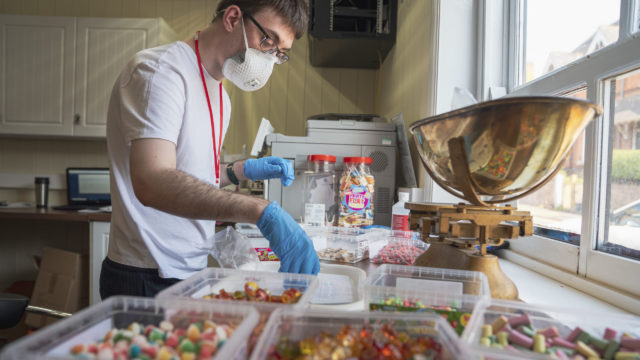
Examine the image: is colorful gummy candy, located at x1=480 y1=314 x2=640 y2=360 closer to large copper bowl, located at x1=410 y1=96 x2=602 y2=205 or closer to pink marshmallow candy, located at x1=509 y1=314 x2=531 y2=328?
pink marshmallow candy, located at x1=509 y1=314 x2=531 y2=328

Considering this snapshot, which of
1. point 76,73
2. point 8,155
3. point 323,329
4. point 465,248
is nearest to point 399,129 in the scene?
point 465,248

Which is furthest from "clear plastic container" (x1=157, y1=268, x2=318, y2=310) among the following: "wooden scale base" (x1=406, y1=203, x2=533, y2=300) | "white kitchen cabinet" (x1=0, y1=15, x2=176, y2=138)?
"white kitchen cabinet" (x1=0, y1=15, x2=176, y2=138)

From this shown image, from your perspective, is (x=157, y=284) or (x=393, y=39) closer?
(x=157, y=284)

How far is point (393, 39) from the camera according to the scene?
2129 millimetres

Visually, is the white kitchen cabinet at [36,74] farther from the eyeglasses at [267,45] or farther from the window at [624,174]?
the window at [624,174]

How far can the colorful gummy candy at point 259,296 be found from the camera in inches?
23.7

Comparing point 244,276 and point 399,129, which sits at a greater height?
point 399,129

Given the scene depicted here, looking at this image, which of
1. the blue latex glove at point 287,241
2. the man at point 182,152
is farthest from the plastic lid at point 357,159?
the blue latex glove at point 287,241

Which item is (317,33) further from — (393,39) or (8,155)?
(8,155)

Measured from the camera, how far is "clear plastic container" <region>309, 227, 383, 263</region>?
3.84ft

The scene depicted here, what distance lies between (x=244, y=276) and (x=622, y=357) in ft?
1.87

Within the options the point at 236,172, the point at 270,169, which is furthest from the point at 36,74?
the point at 270,169

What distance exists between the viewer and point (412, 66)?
6.09ft

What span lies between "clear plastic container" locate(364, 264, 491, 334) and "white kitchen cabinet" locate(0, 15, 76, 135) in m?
3.06
